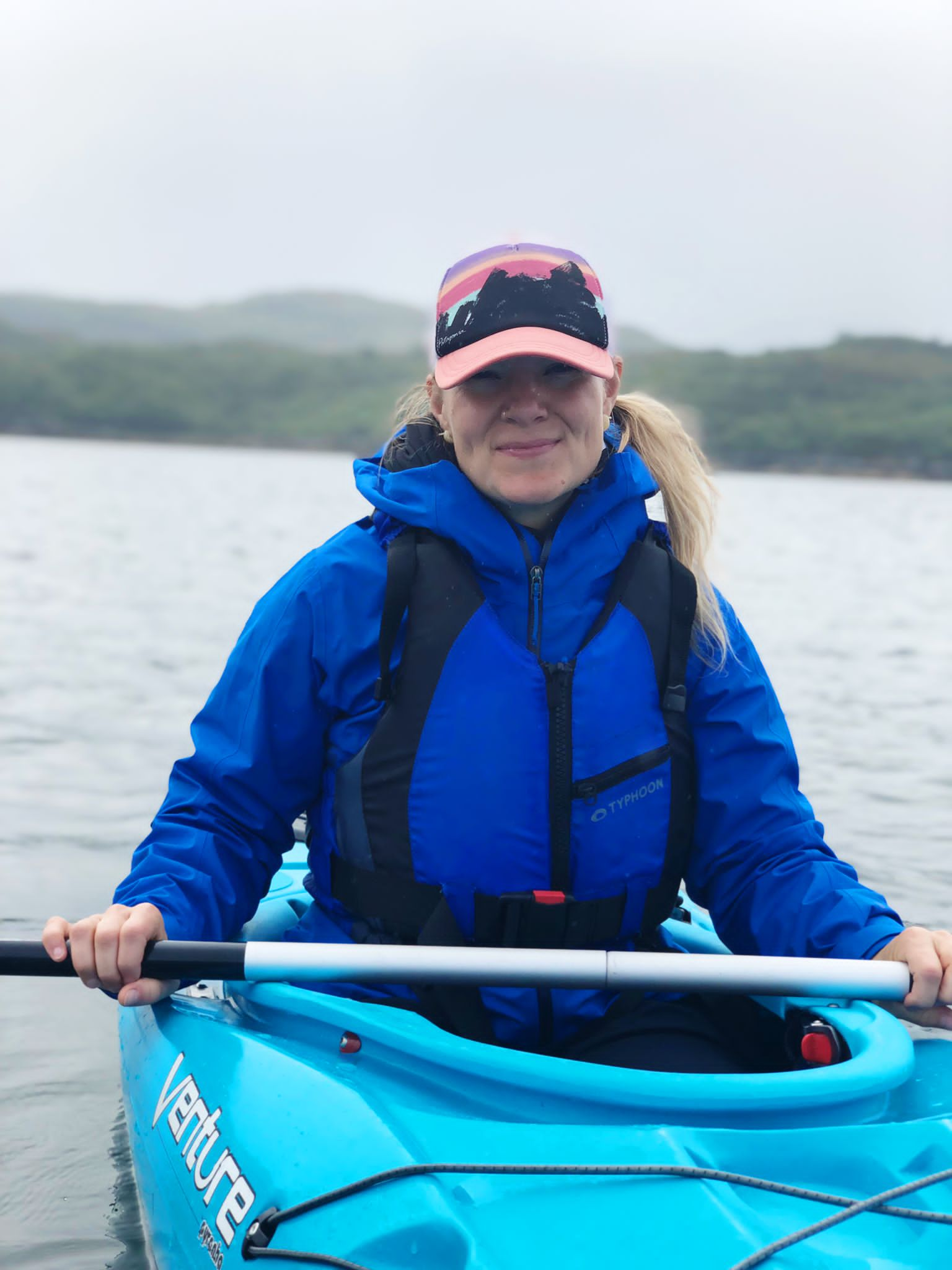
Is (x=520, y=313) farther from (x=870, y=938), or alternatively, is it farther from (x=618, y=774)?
(x=870, y=938)

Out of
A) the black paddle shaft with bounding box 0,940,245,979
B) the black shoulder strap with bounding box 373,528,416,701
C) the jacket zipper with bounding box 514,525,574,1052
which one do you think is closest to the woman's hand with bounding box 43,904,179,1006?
the black paddle shaft with bounding box 0,940,245,979

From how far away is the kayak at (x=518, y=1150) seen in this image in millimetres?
1606

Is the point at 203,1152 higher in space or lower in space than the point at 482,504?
lower

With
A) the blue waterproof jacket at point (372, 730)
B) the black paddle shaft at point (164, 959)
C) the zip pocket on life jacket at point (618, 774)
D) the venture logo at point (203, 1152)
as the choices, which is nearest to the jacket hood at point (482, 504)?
the blue waterproof jacket at point (372, 730)

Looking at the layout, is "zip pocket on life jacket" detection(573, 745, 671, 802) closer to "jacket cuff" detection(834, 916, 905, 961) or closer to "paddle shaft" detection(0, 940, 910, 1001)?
"paddle shaft" detection(0, 940, 910, 1001)

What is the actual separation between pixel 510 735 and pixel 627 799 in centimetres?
23

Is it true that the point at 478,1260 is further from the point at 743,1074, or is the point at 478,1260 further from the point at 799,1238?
the point at 743,1074

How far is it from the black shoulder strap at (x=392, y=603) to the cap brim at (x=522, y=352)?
0.94 ft

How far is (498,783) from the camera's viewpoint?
6.91ft

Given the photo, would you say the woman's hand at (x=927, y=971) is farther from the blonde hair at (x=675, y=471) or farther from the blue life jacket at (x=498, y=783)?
the blonde hair at (x=675, y=471)

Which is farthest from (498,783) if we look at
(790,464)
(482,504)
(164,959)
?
(790,464)

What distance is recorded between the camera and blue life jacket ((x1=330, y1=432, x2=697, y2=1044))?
2113mm

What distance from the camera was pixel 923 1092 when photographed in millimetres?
2021

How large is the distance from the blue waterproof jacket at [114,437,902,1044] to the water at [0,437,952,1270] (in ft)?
1.92
